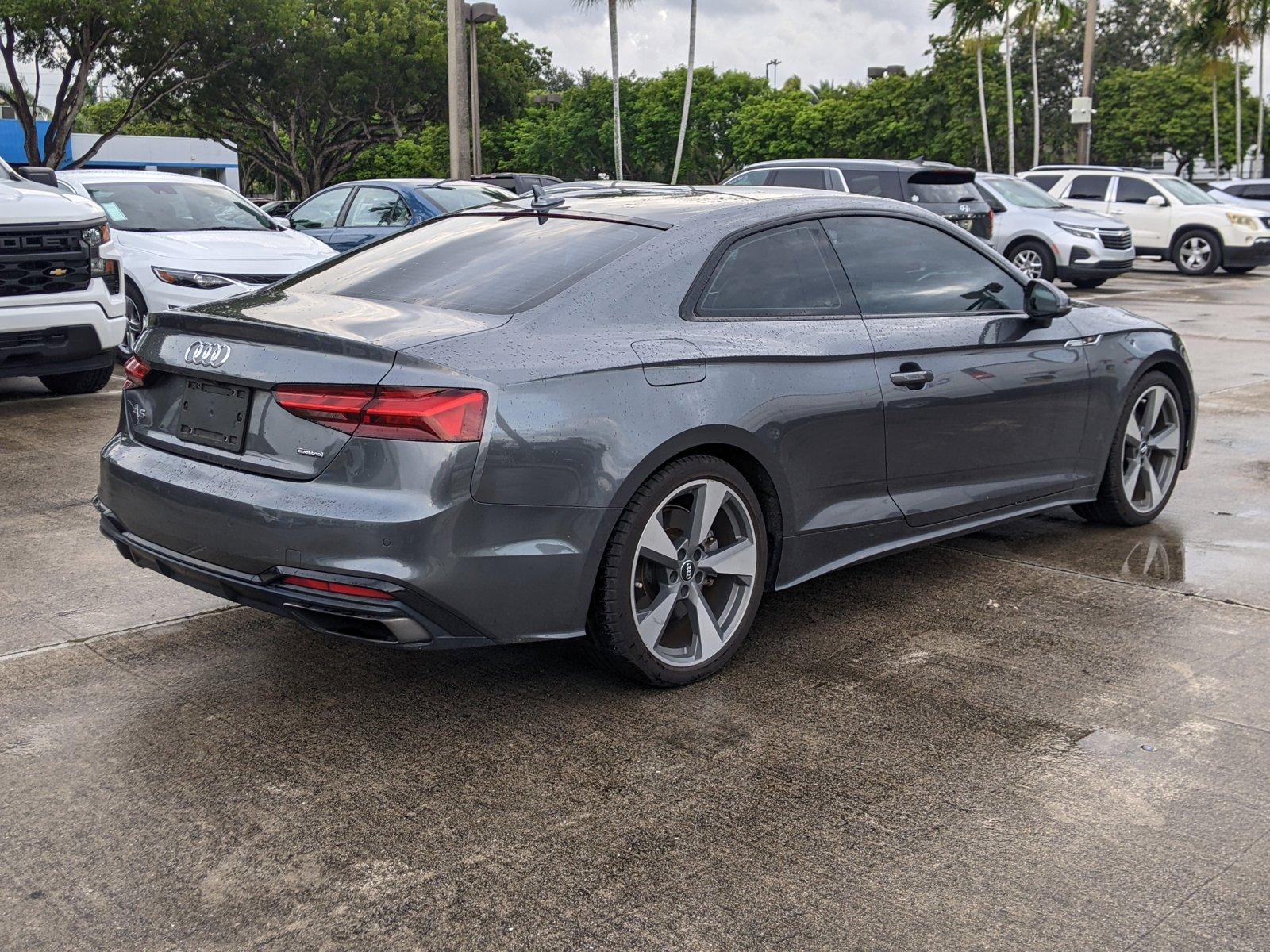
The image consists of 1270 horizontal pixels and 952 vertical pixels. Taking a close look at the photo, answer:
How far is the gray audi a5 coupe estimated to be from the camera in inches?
143

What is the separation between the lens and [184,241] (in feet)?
35.5

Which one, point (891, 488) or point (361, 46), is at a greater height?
point (361, 46)

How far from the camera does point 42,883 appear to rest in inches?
119

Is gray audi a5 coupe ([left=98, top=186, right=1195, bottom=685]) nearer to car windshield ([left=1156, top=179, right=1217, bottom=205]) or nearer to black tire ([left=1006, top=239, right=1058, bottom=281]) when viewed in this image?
black tire ([left=1006, top=239, right=1058, bottom=281])

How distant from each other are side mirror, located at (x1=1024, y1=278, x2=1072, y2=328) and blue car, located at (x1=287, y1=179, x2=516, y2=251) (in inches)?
370

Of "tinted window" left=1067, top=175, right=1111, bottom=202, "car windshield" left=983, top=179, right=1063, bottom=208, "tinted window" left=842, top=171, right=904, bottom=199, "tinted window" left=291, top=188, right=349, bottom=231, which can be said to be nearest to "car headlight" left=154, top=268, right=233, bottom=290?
"tinted window" left=291, top=188, right=349, bottom=231

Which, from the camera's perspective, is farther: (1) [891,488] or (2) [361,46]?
(2) [361,46]

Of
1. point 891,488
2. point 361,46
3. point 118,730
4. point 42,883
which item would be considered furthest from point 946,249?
point 361,46

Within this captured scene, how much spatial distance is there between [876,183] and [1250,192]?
17420mm

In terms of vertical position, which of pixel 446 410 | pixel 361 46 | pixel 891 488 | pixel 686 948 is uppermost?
pixel 361 46

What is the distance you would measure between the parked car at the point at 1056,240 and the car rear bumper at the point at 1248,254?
153 inches

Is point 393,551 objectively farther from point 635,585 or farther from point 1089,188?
point 1089,188

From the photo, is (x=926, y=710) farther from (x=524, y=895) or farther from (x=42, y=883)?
(x=42, y=883)

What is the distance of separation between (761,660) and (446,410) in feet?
4.91
